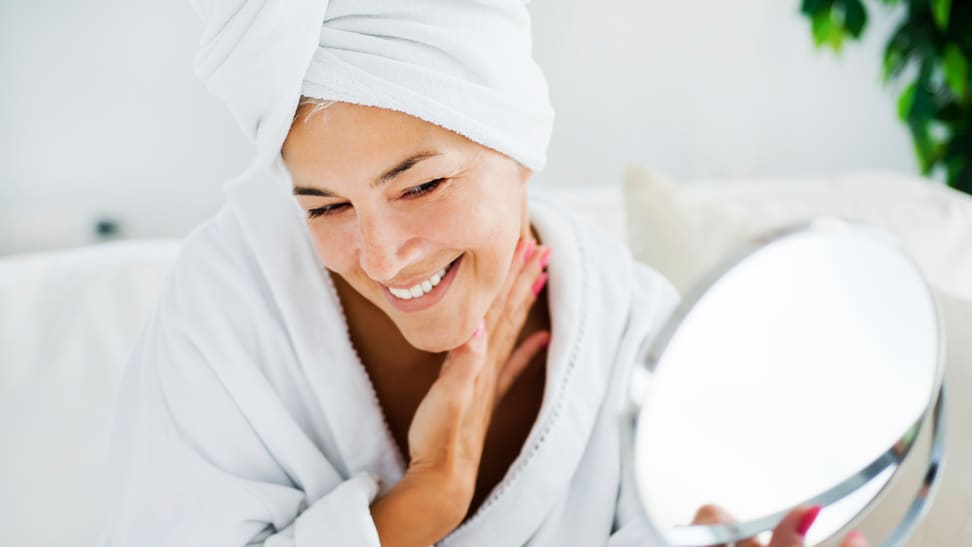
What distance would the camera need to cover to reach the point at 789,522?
0.56 m

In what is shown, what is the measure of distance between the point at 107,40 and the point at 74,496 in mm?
985

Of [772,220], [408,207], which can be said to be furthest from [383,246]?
[772,220]

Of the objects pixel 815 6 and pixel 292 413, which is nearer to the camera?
pixel 292 413

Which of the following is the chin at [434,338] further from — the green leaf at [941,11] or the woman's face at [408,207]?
the green leaf at [941,11]

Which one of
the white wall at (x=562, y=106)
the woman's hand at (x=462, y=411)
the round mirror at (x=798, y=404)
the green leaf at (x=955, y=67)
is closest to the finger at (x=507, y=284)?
the woman's hand at (x=462, y=411)

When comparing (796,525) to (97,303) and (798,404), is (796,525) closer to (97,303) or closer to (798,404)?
(798,404)

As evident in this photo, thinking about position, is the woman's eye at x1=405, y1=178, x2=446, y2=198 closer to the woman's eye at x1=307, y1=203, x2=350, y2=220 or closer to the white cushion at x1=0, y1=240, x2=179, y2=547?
the woman's eye at x1=307, y1=203, x2=350, y2=220

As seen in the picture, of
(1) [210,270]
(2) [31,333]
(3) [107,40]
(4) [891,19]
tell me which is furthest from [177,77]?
(4) [891,19]

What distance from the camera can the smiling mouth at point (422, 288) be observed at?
89cm

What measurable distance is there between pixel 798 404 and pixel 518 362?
0.57m

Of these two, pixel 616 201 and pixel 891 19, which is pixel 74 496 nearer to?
pixel 616 201

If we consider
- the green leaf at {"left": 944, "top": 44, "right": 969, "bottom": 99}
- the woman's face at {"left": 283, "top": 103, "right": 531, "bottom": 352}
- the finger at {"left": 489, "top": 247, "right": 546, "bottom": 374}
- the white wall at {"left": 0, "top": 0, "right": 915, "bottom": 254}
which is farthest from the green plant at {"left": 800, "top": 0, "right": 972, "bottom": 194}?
the woman's face at {"left": 283, "top": 103, "right": 531, "bottom": 352}

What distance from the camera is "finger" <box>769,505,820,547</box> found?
1.83 ft

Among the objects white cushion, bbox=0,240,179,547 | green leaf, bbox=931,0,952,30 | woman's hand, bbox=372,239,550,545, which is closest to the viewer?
woman's hand, bbox=372,239,550,545
